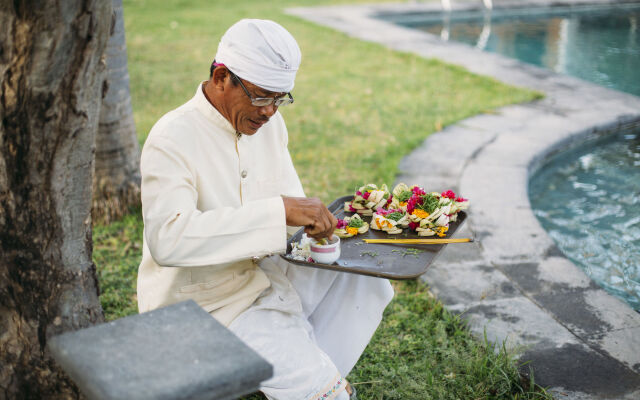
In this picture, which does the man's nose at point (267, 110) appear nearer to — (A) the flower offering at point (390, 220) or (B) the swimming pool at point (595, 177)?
(A) the flower offering at point (390, 220)

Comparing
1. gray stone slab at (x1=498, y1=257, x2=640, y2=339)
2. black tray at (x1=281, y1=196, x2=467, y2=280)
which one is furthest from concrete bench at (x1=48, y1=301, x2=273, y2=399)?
gray stone slab at (x1=498, y1=257, x2=640, y2=339)

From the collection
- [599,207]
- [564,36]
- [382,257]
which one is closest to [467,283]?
[382,257]

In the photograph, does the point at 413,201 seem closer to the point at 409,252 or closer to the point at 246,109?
the point at 409,252

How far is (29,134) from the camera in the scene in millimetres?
1921

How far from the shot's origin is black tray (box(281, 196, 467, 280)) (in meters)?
2.23

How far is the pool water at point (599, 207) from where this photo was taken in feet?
14.4

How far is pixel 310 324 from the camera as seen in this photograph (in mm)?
2633

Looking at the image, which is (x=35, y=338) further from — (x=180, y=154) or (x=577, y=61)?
(x=577, y=61)

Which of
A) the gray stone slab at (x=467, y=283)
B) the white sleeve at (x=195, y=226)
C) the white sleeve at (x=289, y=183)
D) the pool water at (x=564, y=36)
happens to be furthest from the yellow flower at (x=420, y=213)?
the pool water at (x=564, y=36)

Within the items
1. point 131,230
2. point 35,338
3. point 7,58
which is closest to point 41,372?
point 35,338

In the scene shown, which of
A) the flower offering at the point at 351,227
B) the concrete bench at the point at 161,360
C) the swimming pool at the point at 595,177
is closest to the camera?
the concrete bench at the point at 161,360

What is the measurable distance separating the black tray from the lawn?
0.71 meters

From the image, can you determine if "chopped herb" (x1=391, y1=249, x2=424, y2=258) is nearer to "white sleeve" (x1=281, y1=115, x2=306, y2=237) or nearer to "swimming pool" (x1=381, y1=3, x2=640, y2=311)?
"white sleeve" (x1=281, y1=115, x2=306, y2=237)

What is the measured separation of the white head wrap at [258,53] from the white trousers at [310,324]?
75 cm
